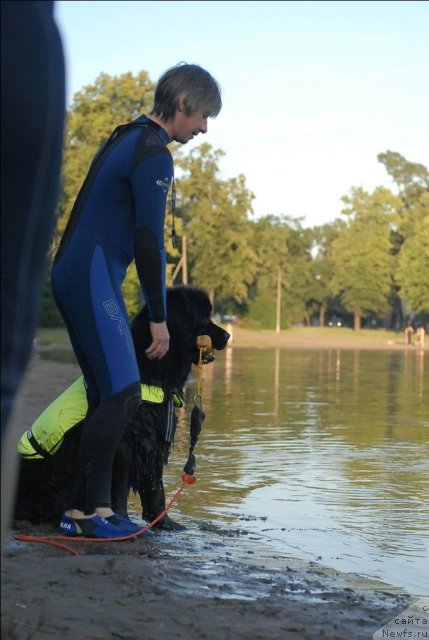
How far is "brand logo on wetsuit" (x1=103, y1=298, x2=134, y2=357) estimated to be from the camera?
502 centimetres

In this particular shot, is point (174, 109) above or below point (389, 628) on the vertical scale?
above

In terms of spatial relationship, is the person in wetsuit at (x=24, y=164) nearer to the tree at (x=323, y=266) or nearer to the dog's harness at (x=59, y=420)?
the dog's harness at (x=59, y=420)

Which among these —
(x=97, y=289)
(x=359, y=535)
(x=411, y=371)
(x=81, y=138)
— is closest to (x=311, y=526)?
(x=359, y=535)

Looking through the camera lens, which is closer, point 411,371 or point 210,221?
point 411,371

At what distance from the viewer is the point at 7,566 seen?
4.27m

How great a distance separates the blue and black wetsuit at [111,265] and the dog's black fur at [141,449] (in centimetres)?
34

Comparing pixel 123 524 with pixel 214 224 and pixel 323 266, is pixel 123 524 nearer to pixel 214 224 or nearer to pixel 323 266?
pixel 214 224

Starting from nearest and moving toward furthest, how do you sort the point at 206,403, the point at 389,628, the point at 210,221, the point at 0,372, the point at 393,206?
the point at 0,372 < the point at 389,628 < the point at 206,403 < the point at 210,221 < the point at 393,206

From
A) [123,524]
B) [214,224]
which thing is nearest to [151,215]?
[123,524]

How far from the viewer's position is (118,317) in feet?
16.6

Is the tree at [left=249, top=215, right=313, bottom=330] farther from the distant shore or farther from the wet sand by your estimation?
the wet sand

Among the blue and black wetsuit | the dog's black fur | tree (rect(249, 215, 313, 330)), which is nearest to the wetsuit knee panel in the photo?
the blue and black wetsuit

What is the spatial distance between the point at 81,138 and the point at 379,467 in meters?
53.7

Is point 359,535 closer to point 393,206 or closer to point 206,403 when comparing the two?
point 206,403
